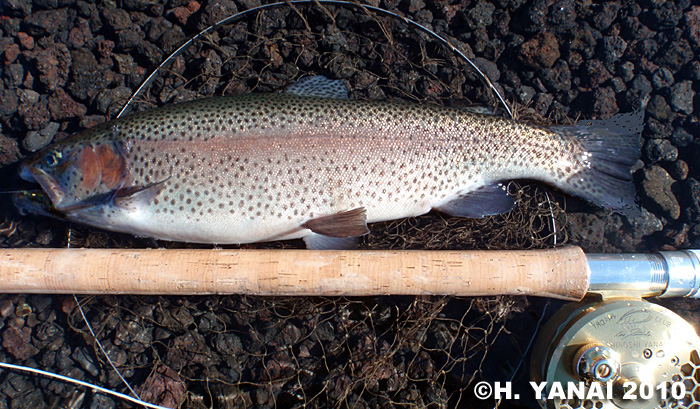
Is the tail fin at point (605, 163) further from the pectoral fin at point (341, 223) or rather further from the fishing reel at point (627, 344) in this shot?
the pectoral fin at point (341, 223)

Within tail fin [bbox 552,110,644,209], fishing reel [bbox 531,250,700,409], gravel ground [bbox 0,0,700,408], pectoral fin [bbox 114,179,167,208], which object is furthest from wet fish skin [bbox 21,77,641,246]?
fishing reel [bbox 531,250,700,409]

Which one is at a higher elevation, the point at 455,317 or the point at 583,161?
the point at 583,161

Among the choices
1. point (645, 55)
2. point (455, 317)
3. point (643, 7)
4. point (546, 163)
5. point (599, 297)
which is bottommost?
point (455, 317)

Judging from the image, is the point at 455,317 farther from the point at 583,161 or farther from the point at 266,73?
the point at 266,73

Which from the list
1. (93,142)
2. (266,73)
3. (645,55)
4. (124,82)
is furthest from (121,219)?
(645,55)

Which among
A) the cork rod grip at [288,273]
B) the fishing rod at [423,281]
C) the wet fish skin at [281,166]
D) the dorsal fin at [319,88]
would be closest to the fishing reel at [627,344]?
the fishing rod at [423,281]

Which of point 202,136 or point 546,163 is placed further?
point 546,163
